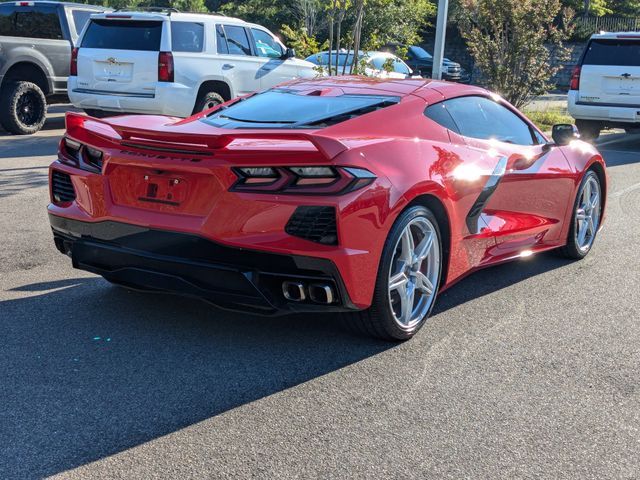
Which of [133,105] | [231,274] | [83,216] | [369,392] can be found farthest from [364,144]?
[133,105]

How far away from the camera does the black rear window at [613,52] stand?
14891mm

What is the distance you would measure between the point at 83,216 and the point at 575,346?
2.82m

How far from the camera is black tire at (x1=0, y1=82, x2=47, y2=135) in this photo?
1308 centimetres

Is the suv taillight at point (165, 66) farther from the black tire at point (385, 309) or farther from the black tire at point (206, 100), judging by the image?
the black tire at point (385, 309)

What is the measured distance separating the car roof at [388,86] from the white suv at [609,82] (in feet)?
32.9

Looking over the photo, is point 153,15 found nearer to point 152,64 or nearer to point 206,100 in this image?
point 152,64

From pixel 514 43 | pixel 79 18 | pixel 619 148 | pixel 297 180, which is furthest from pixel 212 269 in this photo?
pixel 514 43

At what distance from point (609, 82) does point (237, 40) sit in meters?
6.73

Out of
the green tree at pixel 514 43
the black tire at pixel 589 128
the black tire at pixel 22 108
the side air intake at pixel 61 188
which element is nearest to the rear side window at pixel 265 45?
the black tire at pixel 22 108

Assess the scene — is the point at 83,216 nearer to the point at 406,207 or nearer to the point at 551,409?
the point at 406,207

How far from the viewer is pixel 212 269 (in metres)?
4.10

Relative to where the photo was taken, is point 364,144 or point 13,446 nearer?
point 13,446

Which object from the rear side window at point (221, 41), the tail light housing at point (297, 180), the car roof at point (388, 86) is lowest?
the tail light housing at point (297, 180)

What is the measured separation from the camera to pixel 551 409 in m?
3.87
